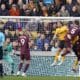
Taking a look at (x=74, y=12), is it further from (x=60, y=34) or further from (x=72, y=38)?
(x=72, y=38)

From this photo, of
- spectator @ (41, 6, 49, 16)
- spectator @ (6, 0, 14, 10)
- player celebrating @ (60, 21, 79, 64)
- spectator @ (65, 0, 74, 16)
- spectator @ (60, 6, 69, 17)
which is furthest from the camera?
spectator @ (6, 0, 14, 10)

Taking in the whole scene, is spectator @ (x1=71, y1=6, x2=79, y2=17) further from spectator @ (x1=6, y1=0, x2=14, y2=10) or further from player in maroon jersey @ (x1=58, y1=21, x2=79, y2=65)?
player in maroon jersey @ (x1=58, y1=21, x2=79, y2=65)

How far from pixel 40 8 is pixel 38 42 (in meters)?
4.70

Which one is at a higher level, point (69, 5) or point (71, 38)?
point (71, 38)

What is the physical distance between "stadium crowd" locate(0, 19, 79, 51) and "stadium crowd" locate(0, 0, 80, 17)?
3243 mm

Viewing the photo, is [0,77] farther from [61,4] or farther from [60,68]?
[61,4]

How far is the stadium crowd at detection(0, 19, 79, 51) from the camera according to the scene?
1973 cm

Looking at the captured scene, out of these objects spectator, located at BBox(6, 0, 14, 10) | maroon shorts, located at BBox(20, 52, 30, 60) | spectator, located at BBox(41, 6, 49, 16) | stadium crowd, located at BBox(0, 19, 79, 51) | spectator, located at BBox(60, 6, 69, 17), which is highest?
stadium crowd, located at BBox(0, 19, 79, 51)

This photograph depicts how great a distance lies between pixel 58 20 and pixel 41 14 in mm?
3896

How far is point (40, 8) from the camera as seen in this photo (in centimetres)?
2431

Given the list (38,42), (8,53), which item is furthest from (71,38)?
(8,53)

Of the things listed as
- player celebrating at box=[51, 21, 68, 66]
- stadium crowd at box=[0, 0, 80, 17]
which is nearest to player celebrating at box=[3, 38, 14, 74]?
player celebrating at box=[51, 21, 68, 66]

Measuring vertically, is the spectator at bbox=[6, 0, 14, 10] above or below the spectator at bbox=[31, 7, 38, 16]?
above

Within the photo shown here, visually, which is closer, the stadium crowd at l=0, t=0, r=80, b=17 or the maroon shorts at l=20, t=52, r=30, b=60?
the maroon shorts at l=20, t=52, r=30, b=60
